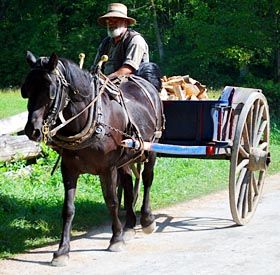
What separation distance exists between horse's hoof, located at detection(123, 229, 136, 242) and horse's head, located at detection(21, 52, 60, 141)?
209 centimetres

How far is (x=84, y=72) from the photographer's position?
684 centimetres

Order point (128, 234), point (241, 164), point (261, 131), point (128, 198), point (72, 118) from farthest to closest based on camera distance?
point (261, 131), point (241, 164), point (128, 198), point (128, 234), point (72, 118)

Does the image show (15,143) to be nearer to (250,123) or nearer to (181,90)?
(181,90)

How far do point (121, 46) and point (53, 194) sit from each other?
2.60m

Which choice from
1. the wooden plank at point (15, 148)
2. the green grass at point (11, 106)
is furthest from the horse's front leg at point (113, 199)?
the green grass at point (11, 106)

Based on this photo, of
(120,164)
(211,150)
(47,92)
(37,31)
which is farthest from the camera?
(37,31)

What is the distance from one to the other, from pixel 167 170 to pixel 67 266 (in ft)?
18.6

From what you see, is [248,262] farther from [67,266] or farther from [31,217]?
[31,217]

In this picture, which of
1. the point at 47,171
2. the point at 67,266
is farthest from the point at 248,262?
the point at 47,171

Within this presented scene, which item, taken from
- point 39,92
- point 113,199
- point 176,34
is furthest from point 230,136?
point 176,34

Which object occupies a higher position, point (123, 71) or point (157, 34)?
point (123, 71)

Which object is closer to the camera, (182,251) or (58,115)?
(58,115)

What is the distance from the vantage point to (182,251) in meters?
7.20

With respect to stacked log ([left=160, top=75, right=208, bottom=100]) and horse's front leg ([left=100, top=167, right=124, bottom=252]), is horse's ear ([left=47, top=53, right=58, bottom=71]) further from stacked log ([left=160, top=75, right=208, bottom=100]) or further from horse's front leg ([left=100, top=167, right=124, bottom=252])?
stacked log ([left=160, top=75, right=208, bottom=100])
